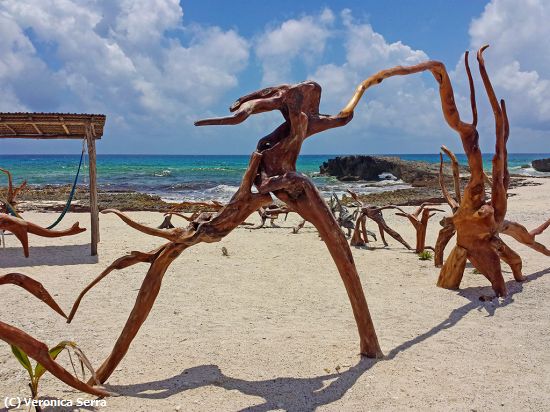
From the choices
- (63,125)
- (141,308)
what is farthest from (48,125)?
(141,308)

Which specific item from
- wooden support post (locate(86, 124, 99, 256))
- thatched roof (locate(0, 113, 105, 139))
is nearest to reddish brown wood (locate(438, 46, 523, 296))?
wooden support post (locate(86, 124, 99, 256))

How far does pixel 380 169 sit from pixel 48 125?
28898mm

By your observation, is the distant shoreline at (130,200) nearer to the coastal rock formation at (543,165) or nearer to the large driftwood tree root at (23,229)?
the large driftwood tree root at (23,229)

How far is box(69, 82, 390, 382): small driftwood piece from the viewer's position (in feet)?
10.6

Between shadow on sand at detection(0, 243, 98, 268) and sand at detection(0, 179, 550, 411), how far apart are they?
72 mm

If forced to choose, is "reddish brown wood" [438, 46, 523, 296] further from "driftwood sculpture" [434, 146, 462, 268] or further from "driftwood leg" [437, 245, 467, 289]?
"driftwood sculpture" [434, 146, 462, 268]

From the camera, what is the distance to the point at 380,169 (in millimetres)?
35188

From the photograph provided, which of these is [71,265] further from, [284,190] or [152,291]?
[284,190]

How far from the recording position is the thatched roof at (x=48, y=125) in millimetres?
7832

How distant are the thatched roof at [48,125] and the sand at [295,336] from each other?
2409mm

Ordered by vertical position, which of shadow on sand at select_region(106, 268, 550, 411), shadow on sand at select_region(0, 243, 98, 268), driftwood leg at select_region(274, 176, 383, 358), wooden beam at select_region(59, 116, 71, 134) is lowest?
shadow on sand at select_region(106, 268, 550, 411)

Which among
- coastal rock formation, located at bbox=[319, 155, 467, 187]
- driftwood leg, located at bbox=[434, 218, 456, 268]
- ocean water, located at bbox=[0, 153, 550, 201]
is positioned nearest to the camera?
driftwood leg, located at bbox=[434, 218, 456, 268]

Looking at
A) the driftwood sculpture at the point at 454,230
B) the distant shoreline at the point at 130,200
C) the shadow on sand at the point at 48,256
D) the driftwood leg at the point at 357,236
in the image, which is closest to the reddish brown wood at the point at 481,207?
the driftwood sculpture at the point at 454,230

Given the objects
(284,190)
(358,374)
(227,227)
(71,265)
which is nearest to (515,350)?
(358,374)
